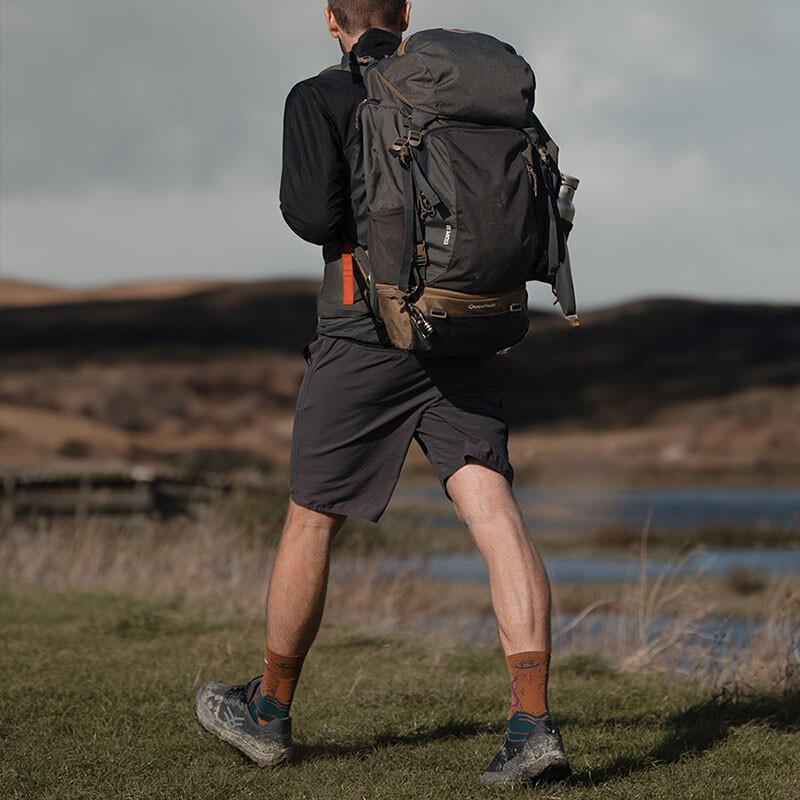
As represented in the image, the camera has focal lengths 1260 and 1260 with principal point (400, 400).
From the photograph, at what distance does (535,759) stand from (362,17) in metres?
2.14

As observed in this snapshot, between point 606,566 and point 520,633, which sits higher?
point 520,633

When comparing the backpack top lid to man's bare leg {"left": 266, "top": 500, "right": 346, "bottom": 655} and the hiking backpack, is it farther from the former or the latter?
man's bare leg {"left": 266, "top": 500, "right": 346, "bottom": 655}

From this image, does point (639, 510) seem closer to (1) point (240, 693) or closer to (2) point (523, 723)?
(1) point (240, 693)

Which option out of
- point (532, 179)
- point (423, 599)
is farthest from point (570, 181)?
point (423, 599)

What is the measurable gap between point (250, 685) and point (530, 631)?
97 cm

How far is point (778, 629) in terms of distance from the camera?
238 inches

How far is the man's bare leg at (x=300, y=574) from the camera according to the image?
11.9ft

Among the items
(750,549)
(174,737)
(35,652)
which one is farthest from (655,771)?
(750,549)

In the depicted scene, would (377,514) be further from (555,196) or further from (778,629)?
(778,629)

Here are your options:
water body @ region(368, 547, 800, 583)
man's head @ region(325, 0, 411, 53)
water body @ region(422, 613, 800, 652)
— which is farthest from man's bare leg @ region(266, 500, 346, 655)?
water body @ region(368, 547, 800, 583)

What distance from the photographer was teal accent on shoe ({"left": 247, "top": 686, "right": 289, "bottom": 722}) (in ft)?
12.3

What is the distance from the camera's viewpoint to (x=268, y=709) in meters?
3.75

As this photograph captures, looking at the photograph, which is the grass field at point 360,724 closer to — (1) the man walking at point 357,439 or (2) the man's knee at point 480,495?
(1) the man walking at point 357,439

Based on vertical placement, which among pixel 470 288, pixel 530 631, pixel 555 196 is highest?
pixel 555 196
